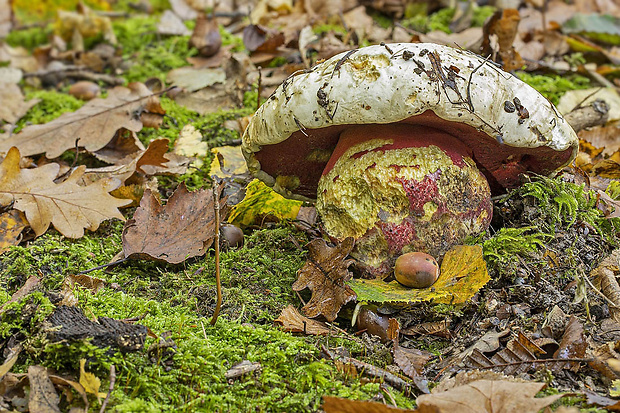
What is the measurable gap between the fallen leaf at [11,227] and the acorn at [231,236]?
0.93 m

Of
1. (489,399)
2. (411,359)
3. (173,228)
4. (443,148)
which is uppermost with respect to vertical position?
(443,148)

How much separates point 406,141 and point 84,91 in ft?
10.2

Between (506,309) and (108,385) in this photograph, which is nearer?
(108,385)

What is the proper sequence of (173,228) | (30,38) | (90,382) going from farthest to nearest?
(30,38)
(173,228)
(90,382)

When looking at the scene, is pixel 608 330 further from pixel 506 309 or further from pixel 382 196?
pixel 382 196

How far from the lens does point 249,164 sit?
2.43 meters

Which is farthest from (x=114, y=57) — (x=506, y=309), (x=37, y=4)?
(x=506, y=309)

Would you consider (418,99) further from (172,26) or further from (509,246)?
(172,26)

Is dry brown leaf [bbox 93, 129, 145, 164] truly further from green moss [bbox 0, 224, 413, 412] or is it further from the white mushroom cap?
the white mushroom cap

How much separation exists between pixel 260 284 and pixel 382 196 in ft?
2.04

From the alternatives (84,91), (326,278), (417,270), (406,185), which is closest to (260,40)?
(84,91)

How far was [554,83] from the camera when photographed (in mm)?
4066

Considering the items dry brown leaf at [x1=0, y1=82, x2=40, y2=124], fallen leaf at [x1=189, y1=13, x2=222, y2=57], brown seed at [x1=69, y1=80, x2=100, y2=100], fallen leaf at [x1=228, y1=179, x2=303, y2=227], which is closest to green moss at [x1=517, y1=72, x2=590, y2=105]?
fallen leaf at [x1=228, y1=179, x2=303, y2=227]

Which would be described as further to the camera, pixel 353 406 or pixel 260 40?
pixel 260 40
